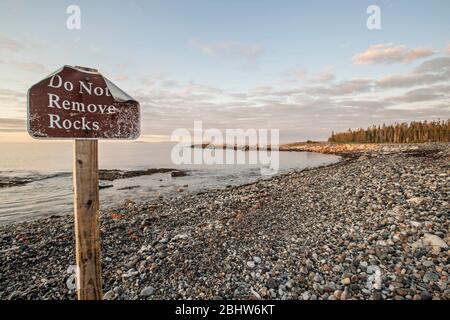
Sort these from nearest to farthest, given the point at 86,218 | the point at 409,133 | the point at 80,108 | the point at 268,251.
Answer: the point at 80,108, the point at 86,218, the point at 268,251, the point at 409,133

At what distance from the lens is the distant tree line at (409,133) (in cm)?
6112

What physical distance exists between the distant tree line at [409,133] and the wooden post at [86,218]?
79273 mm

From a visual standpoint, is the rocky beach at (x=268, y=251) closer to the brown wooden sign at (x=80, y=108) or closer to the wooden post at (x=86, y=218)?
the wooden post at (x=86, y=218)

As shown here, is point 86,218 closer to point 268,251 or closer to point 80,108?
point 80,108

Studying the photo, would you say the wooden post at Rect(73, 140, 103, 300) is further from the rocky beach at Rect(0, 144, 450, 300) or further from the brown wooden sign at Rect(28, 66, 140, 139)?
the rocky beach at Rect(0, 144, 450, 300)

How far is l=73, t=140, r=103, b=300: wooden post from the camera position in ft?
9.75

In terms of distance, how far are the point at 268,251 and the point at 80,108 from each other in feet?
16.9

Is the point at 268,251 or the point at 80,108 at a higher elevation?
the point at 80,108

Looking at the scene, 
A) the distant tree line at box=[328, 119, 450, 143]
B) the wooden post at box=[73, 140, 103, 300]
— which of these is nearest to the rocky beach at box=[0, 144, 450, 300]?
the wooden post at box=[73, 140, 103, 300]

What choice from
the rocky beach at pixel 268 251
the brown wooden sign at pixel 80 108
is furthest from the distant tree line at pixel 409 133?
the brown wooden sign at pixel 80 108

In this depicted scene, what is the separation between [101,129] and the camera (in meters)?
3.03

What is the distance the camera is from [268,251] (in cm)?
593

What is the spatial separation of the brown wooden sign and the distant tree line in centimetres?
7891

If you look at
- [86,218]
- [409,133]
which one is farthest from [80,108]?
[409,133]
